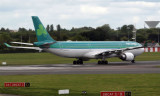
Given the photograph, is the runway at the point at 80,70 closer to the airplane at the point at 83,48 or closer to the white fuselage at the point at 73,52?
the airplane at the point at 83,48

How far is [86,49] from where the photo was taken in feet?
211

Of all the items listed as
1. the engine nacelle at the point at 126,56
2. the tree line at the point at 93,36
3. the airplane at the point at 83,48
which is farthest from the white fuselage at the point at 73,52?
the tree line at the point at 93,36

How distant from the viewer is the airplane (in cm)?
6106

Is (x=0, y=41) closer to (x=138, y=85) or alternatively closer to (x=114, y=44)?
(x=114, y=44)

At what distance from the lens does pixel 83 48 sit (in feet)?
211

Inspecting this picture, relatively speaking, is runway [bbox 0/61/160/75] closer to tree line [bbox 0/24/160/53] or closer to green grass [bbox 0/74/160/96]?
green grass [bbox 0/74/160/96]

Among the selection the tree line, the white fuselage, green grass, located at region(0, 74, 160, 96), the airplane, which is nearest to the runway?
the airplane

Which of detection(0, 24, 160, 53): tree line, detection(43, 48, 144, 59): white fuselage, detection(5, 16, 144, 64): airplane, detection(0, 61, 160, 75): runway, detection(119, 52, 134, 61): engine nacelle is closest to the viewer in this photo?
detection(0, 61, 160, 75): runway

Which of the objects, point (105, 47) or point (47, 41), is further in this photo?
point (105, 47)

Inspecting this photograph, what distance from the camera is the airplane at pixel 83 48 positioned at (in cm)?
6106

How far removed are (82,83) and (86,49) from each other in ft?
100

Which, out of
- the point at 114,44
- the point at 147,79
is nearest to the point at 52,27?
the point at 114,44

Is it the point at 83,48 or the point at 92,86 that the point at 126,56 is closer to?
the point at 83,48

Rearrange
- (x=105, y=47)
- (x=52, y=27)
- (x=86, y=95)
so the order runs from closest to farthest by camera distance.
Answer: (x=86, y=95) < (x=105, y=47) < (x=52, y=27)
